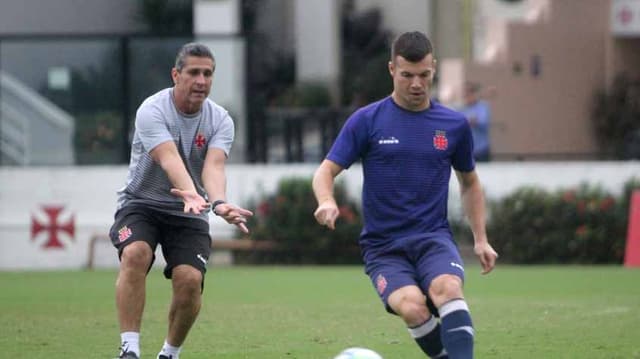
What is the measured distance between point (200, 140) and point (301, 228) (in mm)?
14382

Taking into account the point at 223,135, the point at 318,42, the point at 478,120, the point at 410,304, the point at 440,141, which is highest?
the point at 440,141

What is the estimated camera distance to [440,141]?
983cm

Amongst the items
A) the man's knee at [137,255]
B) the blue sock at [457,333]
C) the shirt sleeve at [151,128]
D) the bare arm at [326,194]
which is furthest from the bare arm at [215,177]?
the blue sock at [457,333]

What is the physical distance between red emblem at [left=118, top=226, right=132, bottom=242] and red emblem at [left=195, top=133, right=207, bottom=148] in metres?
0.74

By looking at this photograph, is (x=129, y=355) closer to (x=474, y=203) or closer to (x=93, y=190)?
(x=474, y=203)

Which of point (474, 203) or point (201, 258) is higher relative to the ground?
point (474, 203)

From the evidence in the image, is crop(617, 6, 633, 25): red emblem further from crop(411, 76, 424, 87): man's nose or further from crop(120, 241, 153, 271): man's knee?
crop(411, 76, 424, 87): man's nose

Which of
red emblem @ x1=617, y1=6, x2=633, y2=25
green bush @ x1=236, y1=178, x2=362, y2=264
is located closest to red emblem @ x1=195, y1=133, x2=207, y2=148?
green bush @ x1=236, y1=178, x2=362, y2=264

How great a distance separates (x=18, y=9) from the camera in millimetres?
29875

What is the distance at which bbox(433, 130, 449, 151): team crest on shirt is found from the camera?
32.2 feet

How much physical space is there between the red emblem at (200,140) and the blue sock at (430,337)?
2.27 meters

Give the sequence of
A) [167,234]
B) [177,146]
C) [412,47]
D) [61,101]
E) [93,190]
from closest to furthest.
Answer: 1. [412,47]
2. [177,146]
3. [167,234]
4. [93,190]
5. [61,101]

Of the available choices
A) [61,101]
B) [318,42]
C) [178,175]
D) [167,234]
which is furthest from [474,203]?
[318,42]

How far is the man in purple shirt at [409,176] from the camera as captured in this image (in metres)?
9.59
